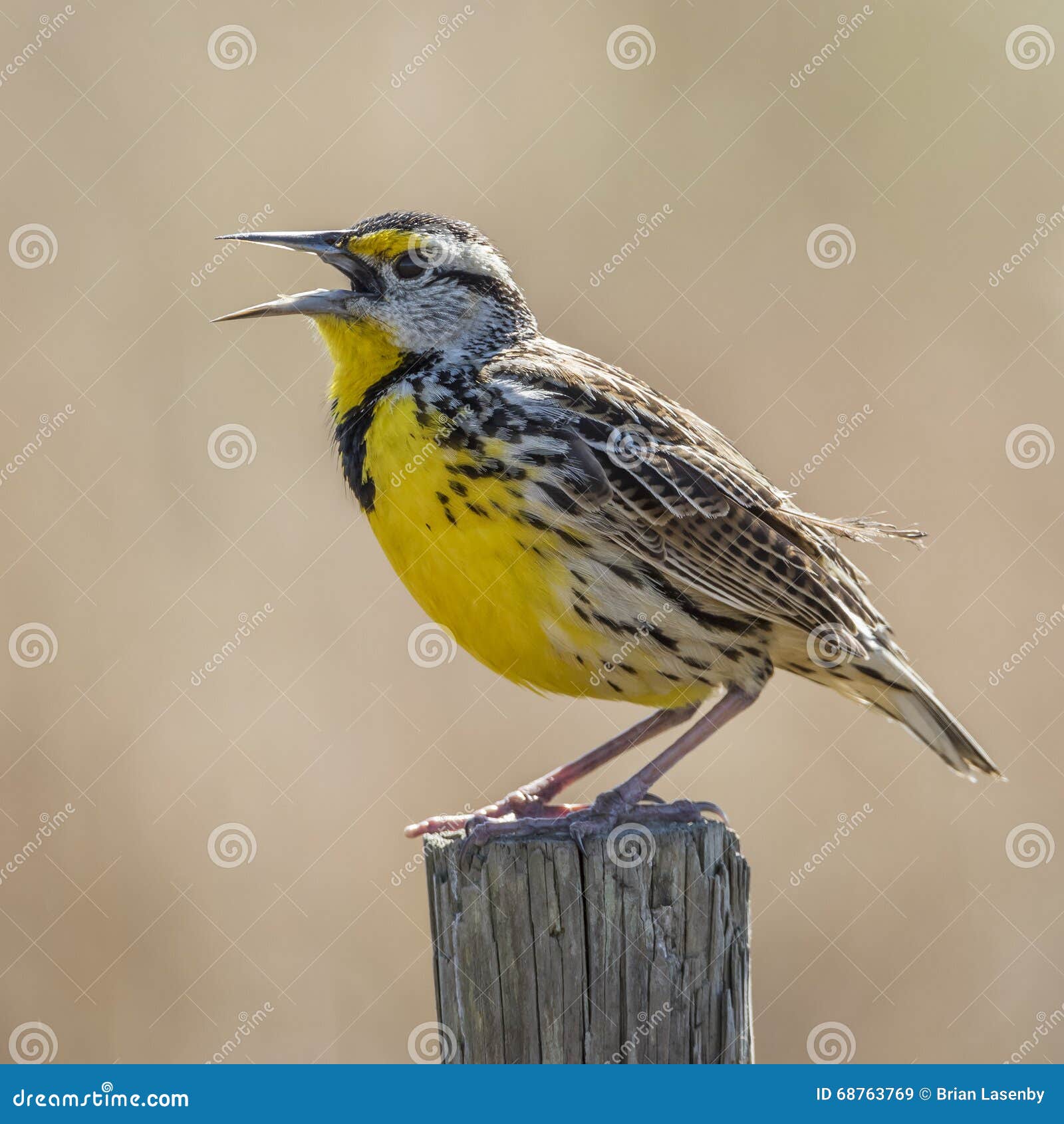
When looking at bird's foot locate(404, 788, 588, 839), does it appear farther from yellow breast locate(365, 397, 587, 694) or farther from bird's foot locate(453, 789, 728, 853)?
yellow breast locate(365, 397, 587, 694)

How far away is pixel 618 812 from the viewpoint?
2.77m

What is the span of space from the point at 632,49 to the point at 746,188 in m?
0.70

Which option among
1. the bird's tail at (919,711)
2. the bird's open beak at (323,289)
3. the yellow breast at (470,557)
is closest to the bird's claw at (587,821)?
the yellow breast at (470,557)

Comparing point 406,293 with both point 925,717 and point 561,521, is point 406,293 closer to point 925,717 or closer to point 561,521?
point 561,521

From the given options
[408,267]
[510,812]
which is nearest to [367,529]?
[408,267]

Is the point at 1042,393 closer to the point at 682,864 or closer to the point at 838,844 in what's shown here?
the point at 838,844

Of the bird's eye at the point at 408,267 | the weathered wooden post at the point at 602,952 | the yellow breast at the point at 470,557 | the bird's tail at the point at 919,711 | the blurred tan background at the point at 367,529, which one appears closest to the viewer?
the weathered wooden post at the point at 602,952

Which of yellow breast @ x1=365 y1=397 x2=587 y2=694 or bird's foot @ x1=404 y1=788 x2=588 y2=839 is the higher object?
yellow breast @ x1=365 y1=397 x2=587 y2=694

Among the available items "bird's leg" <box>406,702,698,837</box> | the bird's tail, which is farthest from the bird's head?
the bird's tail

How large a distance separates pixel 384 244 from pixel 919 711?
1703mm

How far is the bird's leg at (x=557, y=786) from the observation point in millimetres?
3090

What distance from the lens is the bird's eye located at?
3.28m

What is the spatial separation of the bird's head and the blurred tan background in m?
1.28

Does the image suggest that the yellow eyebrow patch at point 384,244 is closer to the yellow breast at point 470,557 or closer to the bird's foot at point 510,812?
the yellow breast at point 470,557
